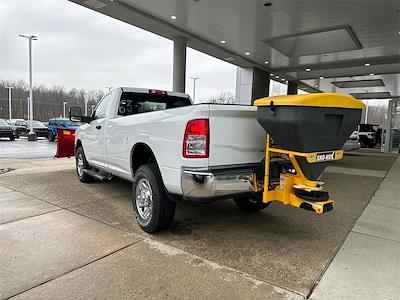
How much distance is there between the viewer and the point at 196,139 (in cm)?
318

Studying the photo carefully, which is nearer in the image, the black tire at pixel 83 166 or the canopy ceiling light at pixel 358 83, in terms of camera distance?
the black tire at pixel 83 166

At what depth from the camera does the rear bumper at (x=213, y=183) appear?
315 cm

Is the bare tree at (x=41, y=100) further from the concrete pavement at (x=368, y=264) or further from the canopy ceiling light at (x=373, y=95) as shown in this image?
the concrete pavement at (x=368, y=264)

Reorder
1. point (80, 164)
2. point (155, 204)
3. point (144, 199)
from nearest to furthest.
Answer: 1. point (155, 204)
2. point (144, 199)
3. point (80, 164)

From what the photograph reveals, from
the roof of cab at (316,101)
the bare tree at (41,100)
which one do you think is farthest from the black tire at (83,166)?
the bare tree at (41,100)

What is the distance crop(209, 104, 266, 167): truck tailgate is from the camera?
128 inches

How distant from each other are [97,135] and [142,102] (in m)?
1.09

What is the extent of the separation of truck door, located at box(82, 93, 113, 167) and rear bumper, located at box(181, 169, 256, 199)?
110 inches

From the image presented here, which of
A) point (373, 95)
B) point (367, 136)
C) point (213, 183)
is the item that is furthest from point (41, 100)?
point (213, 183)

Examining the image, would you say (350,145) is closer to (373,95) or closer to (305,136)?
(305,136)

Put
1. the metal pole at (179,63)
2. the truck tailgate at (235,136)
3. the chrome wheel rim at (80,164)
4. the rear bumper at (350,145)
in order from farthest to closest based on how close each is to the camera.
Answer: the metal pole at (179,63), the rear bumper at (350,145), the chrome wheel rim at (80,164), the truck tailgate at (235,136)

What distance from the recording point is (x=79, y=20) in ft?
66.4

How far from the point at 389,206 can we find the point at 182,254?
432cm

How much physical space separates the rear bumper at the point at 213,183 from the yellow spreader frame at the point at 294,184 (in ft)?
1.00
